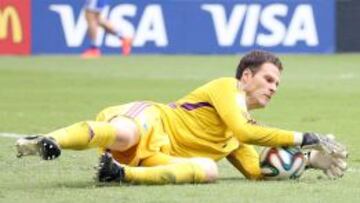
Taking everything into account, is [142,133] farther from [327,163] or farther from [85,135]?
[327,163]

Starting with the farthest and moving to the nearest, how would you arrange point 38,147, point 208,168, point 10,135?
1. point 10,135
2. point 208,168
3. point 38,147

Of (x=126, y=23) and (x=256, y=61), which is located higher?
(x=256, y=61)

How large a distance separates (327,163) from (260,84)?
2.24 feet

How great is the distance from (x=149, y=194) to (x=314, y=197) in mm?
972

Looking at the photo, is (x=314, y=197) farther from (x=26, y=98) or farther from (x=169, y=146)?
(x=26, y=98)

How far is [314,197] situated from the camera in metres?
7.28

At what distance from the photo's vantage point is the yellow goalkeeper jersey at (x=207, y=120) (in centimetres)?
812

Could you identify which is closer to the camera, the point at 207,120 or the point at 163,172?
the point at 163,172

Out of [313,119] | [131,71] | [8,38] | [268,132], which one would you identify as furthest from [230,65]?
[268,132]

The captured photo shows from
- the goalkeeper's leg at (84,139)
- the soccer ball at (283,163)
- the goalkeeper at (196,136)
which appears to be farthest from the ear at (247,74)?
the goalkeeper's leg at (84,139)

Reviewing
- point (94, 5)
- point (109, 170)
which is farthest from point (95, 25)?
point (109, 170)

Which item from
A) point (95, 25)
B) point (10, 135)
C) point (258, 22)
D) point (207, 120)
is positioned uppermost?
point (207, 120)

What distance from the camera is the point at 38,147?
727 cm

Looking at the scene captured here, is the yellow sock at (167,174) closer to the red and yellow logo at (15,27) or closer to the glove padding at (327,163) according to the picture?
the glove padding at (327,163)
